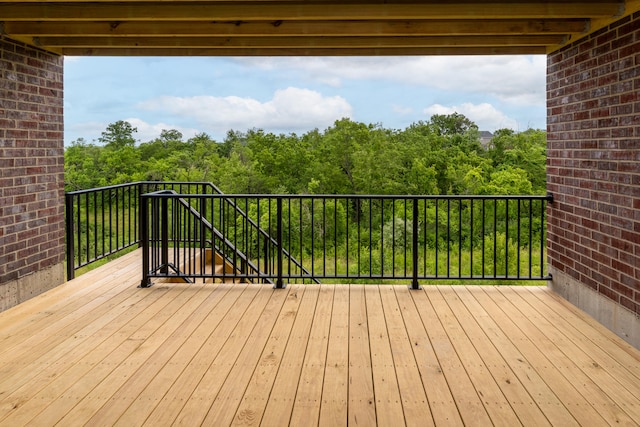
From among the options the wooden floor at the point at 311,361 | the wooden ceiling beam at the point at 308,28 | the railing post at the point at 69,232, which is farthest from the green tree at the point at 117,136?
the wooden ceiling beam at the point at 308,28

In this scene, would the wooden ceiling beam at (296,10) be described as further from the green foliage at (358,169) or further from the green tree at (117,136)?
the green tree at (117,136)

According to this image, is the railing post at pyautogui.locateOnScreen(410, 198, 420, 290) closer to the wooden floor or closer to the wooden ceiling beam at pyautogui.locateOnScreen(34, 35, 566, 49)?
the wooden floor

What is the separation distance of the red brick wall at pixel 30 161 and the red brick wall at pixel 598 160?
4.71 m

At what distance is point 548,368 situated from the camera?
304 centimetres

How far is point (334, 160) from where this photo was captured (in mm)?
22844

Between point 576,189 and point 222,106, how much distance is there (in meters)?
22.9

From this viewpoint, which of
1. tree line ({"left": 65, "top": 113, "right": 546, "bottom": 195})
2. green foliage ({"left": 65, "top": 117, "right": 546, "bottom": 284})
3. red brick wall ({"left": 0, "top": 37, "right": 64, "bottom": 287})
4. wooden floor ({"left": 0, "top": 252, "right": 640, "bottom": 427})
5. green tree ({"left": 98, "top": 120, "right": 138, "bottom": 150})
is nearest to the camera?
wooden floor ({"left": 0, "top": 252, "right": 640, "bottom": 427})

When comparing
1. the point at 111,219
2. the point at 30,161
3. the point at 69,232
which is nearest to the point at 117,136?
the point at 111,219

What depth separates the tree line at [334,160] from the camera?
805 inches

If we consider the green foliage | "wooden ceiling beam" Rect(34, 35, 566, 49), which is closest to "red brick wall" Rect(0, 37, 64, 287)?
"wooden ceiling beam" Rect(34, 35, 566, 49)

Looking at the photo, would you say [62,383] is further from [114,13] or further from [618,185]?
[618,185]

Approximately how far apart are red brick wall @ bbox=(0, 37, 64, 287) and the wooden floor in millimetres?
468

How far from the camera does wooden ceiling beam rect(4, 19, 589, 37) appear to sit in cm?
401

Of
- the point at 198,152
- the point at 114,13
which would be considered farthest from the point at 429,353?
the point at 198,152
